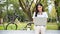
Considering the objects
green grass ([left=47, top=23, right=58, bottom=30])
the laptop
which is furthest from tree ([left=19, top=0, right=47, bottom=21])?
green grass ([left=47, top=23, right=58, bottom=30])

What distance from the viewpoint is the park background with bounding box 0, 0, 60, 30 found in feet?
9.08

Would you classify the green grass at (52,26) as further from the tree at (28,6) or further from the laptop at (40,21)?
the tree at (28,6)

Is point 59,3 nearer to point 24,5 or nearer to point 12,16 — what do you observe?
point 24,5

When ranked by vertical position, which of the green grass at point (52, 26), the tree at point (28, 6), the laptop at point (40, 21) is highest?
the tree at point (28, 6)

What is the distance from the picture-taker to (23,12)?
2801mm

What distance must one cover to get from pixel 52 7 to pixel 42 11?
0.21 metres

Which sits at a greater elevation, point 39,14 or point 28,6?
point 28,6

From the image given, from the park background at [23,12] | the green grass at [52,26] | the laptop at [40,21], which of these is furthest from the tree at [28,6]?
the green grass at [52,26]

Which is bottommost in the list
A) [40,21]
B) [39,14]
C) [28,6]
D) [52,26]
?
[52,26]

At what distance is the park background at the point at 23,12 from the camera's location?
109 inches

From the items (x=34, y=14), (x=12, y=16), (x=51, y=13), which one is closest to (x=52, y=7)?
(x=51, y=13)

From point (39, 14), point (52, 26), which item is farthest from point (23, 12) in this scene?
point (52, 26)

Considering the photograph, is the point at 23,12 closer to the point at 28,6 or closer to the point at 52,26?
the point at 28,6

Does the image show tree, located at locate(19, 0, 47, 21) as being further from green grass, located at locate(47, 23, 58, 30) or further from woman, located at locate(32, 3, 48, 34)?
green grass, located at locate(47, 23, 58, 30)
